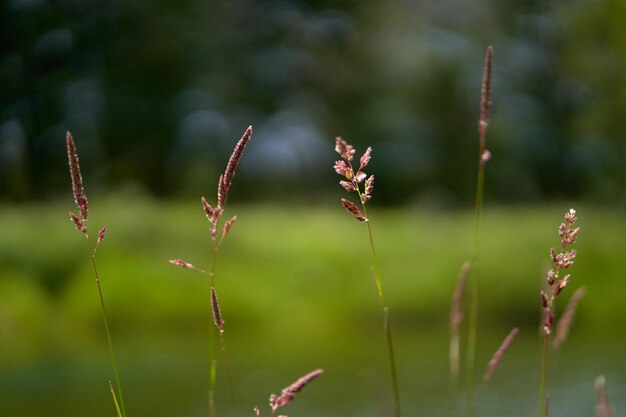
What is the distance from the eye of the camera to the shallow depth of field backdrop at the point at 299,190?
6883 mm

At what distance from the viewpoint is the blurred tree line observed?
12789 millimetres

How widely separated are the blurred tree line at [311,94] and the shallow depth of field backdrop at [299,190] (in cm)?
4

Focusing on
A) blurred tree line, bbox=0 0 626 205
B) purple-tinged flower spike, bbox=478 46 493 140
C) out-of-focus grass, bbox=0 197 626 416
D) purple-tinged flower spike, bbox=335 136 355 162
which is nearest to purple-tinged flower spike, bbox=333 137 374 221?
purple-tinged flower spike, bbox=335 136 355 162

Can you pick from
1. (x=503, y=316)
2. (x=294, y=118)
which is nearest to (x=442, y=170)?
(x=294, y=118)

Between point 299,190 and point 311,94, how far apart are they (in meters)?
2.00

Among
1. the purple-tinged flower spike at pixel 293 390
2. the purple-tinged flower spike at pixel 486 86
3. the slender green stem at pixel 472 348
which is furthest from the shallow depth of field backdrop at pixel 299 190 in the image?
the purple-tinged flower spike at pixel 293 390

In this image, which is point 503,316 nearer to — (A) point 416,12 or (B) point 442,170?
(B) point 442,170

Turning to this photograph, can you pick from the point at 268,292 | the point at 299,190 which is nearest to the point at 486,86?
the point at 268,292

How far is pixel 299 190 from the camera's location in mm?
13156

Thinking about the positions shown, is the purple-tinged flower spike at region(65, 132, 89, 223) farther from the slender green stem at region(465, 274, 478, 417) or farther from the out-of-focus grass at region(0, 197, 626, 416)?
the out-of-focus grass at region(0, 197, 626, 416)

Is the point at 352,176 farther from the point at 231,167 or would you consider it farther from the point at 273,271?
the point at 273,271

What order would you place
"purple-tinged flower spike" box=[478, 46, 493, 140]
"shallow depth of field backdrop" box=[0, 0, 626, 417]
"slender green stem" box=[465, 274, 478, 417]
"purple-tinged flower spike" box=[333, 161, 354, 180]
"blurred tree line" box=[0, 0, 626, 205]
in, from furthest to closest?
"blurred tree line" box=[0, 0, 626, 205]
"shallow depth of field backdrop" box=[0, 0, 626, 417]
"slender green stem" box=[465, 274, 478, 417]
"purple-tinged flower spike" box=[478, 46, 493, 140]
"purple-tinged flower spike" box=[333, 161, 354, 180]

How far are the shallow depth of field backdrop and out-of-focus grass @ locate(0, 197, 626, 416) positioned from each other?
0.03m

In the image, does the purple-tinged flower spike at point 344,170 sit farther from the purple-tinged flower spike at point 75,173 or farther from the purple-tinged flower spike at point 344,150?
the purple-tinged flower spike at point 75,173
